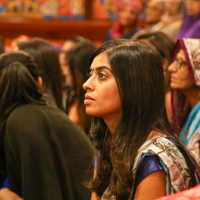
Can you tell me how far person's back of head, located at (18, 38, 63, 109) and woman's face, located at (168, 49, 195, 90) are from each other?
0.86 m

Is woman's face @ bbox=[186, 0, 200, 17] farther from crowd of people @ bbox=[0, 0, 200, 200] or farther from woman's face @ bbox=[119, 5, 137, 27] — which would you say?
woman's face @ bbox=[119, 5, 137, 27]

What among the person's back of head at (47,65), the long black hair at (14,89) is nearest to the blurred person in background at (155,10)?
the person's back of head at (47,65)

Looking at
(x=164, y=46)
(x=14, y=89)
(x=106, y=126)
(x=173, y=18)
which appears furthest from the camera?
(x=173, y=18)

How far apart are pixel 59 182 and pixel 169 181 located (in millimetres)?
770

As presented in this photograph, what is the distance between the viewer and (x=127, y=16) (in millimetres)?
4262

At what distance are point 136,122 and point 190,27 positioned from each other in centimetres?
236

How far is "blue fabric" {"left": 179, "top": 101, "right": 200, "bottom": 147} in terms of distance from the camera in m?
1.93

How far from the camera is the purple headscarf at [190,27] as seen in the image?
3.02 metres

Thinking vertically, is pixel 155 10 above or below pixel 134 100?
above

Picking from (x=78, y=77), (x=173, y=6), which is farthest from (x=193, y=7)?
(x=78, y=77)

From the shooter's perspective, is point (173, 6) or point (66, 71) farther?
point (173, 6)

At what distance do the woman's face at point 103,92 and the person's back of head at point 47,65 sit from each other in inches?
44.8

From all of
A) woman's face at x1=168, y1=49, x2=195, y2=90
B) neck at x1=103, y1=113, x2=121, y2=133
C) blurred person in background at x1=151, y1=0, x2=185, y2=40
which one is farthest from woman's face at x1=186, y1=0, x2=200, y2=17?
neck at x1=103, y1=113, x2=121, y2=133

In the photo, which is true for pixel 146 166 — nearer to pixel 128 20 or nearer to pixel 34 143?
pixel 34 143
